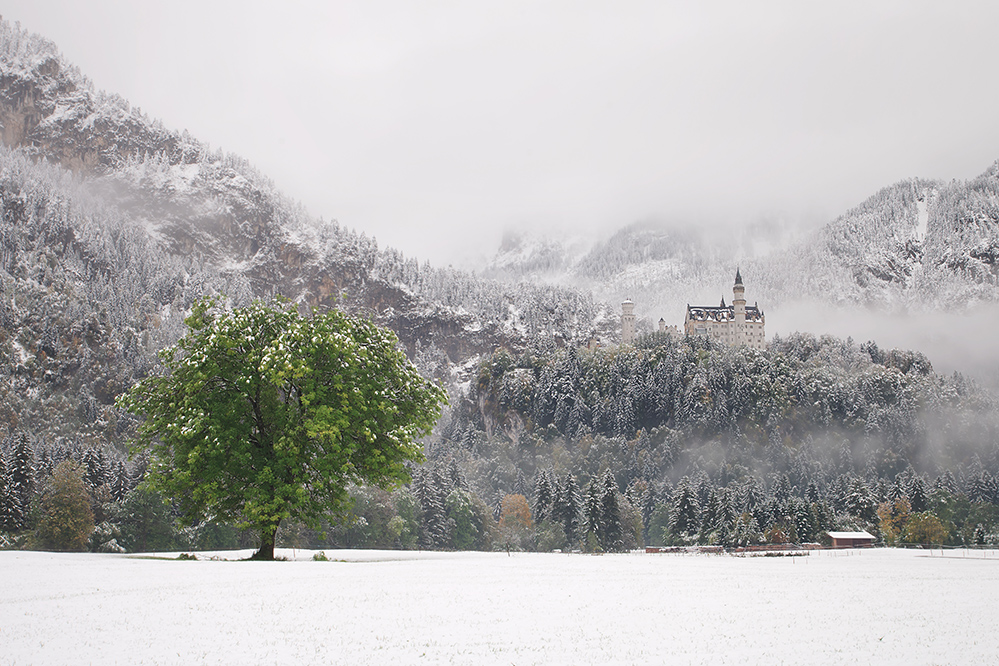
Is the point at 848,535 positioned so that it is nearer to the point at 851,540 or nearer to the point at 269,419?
the point at 851,540

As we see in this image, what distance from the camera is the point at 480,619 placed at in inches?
583

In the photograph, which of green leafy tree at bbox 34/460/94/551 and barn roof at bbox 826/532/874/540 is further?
barn roof at bbox 826/532/874/540

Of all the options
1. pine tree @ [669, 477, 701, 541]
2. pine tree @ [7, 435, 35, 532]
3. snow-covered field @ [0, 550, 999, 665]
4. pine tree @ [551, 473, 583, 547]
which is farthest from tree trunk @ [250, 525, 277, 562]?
pine tree @ [669, 477, 701, 541]

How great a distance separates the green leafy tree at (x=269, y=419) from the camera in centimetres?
2858

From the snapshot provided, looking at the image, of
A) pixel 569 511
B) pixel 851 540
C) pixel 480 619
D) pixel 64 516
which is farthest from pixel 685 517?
pixel 480 619

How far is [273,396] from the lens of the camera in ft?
98.3

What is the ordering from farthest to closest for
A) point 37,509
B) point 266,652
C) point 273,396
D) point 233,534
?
point 233,534 < point 37,509 < point 273,396 < point 266,652

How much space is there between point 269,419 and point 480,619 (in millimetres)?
17755

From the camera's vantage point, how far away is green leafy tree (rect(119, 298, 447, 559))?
2858 centimetres

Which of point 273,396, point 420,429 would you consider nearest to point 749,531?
point 420,429

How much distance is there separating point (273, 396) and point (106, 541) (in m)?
49.5

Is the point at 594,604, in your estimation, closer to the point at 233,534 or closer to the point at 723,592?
the point at 723,592

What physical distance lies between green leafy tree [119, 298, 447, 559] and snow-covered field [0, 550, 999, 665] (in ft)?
23.3

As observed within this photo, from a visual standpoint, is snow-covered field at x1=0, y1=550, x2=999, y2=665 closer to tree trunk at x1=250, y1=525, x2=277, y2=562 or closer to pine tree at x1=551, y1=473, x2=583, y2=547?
tree trunk at x1=250, y1=525, x2=277, y2=562
